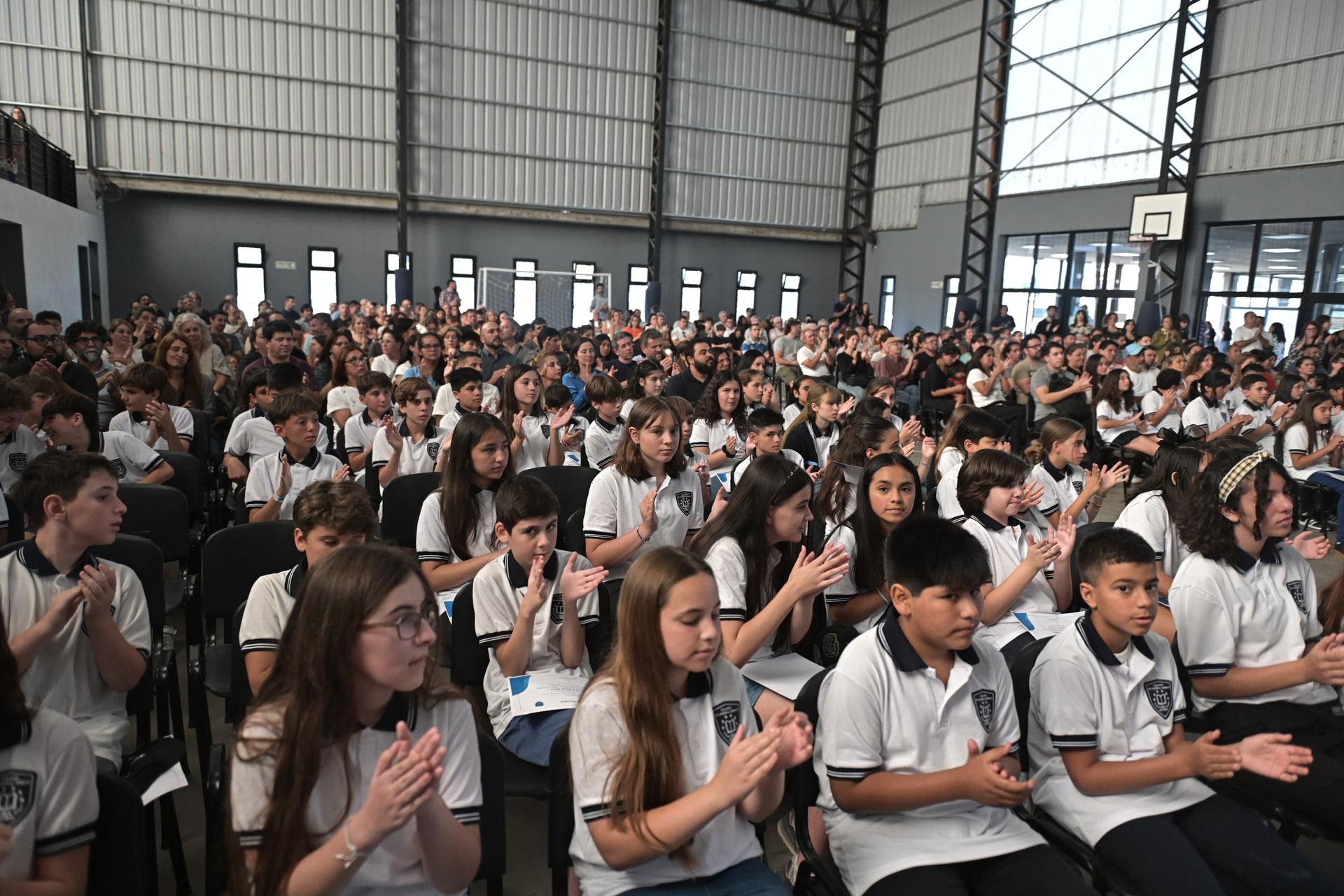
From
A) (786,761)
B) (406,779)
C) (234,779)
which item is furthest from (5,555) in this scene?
(786,761)

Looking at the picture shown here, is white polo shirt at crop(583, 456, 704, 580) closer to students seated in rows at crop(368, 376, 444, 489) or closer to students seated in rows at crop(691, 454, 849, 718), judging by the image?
students seated in rows at crop(691, 454, 849, 718)

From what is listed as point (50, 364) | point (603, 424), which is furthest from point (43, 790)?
point (50, 364)

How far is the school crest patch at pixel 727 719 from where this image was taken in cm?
182

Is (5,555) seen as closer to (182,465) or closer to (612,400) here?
(182,465)

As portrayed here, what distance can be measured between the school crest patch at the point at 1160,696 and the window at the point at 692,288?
17834 mm

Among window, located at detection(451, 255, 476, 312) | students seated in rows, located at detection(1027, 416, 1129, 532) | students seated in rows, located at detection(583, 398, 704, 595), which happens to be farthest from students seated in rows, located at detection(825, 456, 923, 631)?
window, located at detection(451, 255, 476, 312)

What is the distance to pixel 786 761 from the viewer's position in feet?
5.42

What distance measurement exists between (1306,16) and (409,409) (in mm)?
14145

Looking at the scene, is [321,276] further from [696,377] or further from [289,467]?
[289,467]

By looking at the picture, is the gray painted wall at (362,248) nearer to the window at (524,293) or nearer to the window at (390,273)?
the window at (390,273)

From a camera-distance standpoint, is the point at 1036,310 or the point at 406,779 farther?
the point at 1036,310

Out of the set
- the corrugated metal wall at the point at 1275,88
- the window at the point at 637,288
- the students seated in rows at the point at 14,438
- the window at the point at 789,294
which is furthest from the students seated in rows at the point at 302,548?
the window at the point at 789,294

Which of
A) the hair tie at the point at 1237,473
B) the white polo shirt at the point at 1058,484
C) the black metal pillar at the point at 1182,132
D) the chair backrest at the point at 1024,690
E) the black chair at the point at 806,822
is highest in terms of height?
the black metal pillar at the point at 1182,132

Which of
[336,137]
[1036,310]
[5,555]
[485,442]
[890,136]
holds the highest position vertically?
[890,136]
